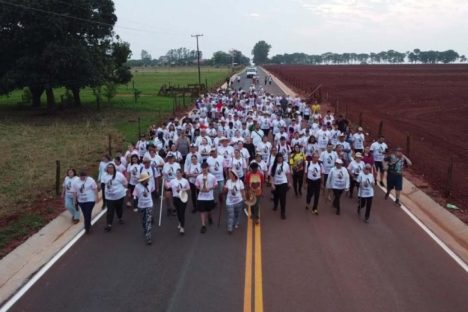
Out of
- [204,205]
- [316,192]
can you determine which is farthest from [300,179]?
[204,205]

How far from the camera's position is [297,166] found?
13867 mm

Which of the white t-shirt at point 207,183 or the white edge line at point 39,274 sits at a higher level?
the white t-shirt at point 207,183

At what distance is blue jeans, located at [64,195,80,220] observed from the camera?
40.1 ft

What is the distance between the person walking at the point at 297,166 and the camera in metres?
13.9

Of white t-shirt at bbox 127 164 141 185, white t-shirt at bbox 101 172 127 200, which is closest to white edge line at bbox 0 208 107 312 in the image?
white t-shirt at bbox 101 172 127 200

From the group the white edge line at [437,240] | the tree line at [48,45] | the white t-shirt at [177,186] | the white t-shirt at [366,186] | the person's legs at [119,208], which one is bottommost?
the white edge line at [437,240]

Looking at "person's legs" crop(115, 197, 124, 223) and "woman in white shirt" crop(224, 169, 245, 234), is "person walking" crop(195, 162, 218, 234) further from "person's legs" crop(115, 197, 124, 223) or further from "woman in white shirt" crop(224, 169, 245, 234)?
"person's legs" crop(115, 197, 124, 223)

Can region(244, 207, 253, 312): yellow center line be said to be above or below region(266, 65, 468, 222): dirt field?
above

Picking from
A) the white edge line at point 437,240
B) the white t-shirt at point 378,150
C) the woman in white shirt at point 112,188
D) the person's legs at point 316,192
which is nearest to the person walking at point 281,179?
the person's legs at point 316,192

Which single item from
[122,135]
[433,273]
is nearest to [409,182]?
[433,273]

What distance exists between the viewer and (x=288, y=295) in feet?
27.0

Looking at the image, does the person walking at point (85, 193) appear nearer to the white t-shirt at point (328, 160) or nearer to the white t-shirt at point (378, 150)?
the white t-shirt at point (328, 160)

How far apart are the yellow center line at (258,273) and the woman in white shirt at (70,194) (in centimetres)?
459

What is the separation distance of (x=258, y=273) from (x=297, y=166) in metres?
5.30
